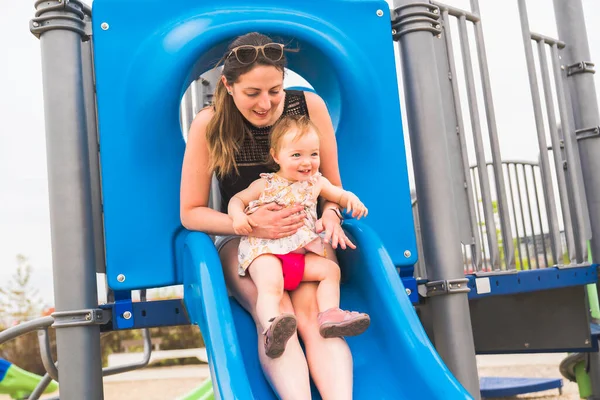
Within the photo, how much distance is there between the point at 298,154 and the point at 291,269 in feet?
1.22

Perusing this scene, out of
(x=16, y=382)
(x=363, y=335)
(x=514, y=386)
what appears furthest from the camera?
(x=16, y=382)

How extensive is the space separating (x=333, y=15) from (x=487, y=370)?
6601 millimetres

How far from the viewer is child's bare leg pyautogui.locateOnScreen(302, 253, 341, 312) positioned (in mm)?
1924

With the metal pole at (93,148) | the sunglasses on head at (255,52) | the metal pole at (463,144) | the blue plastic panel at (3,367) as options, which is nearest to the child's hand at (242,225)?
the sunglasses on head at (255,52)

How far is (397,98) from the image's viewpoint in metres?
2.54

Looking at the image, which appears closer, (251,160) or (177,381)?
(251,160)

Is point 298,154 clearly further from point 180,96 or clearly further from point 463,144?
point 463,144

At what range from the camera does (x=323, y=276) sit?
77.4 inches

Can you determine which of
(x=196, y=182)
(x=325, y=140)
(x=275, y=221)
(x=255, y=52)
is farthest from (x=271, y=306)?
→ (x=255, y=52)

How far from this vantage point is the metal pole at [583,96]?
357cm

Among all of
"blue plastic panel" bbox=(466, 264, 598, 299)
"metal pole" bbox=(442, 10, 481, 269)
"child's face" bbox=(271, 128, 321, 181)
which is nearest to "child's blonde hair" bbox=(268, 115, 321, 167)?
"child's face" bbox=(271, 128, 321, 181)

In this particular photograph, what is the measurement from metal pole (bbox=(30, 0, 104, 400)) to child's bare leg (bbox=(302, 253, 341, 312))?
0.81 metres

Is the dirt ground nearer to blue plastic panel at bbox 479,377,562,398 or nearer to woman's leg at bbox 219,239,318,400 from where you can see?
blue plastic panel at bbox 479,377,562,398

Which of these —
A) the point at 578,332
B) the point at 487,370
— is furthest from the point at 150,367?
the point at 578,332
